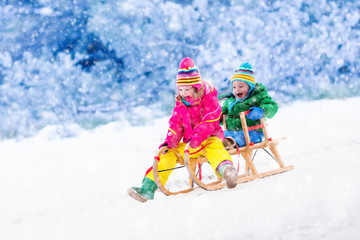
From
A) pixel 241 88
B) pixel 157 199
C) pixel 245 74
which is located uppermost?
pixel 245 74

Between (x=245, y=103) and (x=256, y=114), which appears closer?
(x=256, y=114)

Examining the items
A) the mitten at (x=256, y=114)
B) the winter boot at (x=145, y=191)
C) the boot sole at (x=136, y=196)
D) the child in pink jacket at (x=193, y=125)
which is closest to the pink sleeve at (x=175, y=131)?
the child in pink jacket at (x=193, y=125)

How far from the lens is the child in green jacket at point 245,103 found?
3243 millimetres

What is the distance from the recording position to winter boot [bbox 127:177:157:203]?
2797mm

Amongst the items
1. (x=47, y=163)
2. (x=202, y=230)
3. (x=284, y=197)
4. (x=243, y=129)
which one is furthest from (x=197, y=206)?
(x=47, y=163)

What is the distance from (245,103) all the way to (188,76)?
81 cm

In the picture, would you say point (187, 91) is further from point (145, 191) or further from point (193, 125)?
point (145, 191)

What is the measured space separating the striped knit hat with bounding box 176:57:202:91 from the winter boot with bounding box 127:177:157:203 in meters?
0.82

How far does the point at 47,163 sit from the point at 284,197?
3618mm

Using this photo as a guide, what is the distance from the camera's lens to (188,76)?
278 cm

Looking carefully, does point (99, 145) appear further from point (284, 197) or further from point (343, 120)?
point (343, 120)

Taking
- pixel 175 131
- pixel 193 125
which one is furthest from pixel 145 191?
pixel 193 125

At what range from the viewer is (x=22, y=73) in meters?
5.77

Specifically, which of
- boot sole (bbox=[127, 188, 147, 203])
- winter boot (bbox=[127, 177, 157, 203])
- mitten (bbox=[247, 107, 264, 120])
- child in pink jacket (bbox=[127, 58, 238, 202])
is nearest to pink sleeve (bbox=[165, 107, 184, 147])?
child in pink jacket (bbox=[127, 58, 238, 202])
